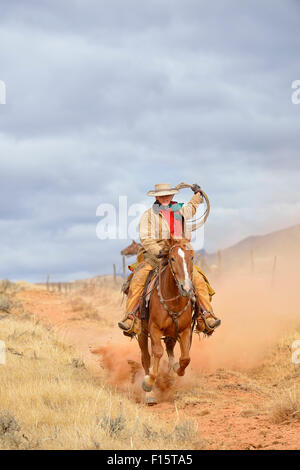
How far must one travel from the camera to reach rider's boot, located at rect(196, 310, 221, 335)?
1145 centimetres

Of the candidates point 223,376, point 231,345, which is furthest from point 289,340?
point 223,376

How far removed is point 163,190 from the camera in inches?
460

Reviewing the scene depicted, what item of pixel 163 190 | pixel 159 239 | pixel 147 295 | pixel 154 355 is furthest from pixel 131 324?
pixel 163 190

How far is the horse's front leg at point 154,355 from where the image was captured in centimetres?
1087

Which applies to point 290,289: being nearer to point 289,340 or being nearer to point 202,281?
point 289,340

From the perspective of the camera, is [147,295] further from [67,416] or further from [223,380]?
[223,380]

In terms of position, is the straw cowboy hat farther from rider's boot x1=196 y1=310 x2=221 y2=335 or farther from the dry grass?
the dry grass

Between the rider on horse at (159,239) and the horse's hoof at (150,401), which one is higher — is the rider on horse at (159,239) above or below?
above

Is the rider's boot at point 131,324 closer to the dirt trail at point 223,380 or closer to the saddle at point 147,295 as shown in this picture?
the saddle at point 147,295

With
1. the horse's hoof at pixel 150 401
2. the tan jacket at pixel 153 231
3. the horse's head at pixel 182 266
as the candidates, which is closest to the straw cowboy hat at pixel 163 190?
the tan jacket at pixel 153 231

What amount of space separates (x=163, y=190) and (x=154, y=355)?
2.92m

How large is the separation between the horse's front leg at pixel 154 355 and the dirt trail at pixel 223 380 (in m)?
0.42

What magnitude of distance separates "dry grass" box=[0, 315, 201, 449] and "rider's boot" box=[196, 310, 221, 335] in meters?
1.81
